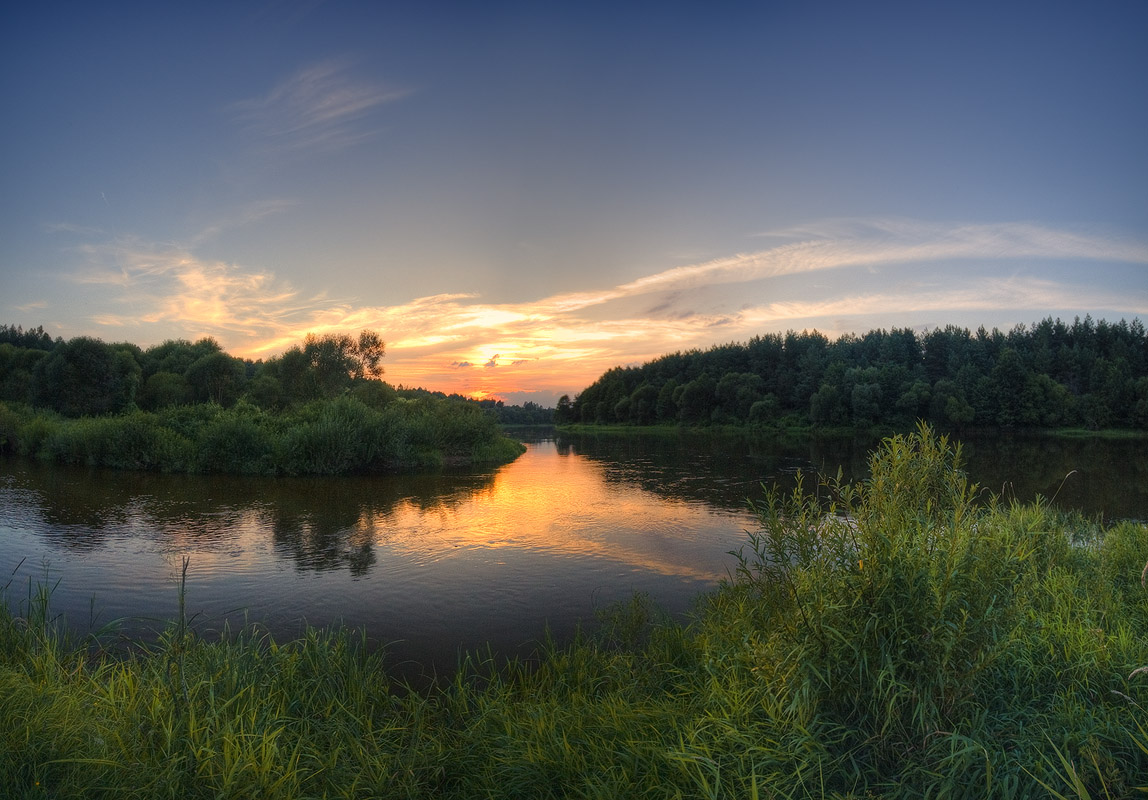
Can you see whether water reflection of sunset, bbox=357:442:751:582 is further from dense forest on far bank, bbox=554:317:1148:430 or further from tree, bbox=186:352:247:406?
dense forest on far bank, bbox=554:317:1148:430

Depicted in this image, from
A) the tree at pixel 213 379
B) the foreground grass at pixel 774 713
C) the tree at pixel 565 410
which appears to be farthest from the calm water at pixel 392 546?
the tree at pixel 565 410

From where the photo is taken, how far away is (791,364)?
94000 millimetres

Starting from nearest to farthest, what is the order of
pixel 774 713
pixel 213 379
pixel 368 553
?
pixel 774 713 < pixel 368 553 < pixel 213 379

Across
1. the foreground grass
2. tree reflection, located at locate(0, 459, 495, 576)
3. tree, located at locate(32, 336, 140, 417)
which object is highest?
tree, located at locate(32, 336, 140, 417)

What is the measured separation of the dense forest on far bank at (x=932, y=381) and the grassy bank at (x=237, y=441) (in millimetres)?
58176

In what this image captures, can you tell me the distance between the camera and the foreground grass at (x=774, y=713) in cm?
365

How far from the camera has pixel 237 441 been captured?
87.6 feet

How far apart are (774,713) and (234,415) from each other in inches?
1166

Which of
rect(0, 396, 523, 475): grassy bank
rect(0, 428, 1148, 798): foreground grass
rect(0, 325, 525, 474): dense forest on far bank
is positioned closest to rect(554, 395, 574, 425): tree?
rect(0, 325, 525, 474): dense forest on far bank

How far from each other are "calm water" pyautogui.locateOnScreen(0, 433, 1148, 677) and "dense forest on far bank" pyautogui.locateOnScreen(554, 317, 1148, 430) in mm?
46264

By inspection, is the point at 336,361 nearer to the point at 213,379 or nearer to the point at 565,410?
the point at 213,379

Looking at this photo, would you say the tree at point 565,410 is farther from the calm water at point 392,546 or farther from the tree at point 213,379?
the calm water at point 392,546

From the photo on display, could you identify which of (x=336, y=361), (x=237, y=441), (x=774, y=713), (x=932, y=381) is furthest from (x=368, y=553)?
(x=932, y=381)

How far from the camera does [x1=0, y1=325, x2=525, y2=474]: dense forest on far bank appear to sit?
26.7 meters
